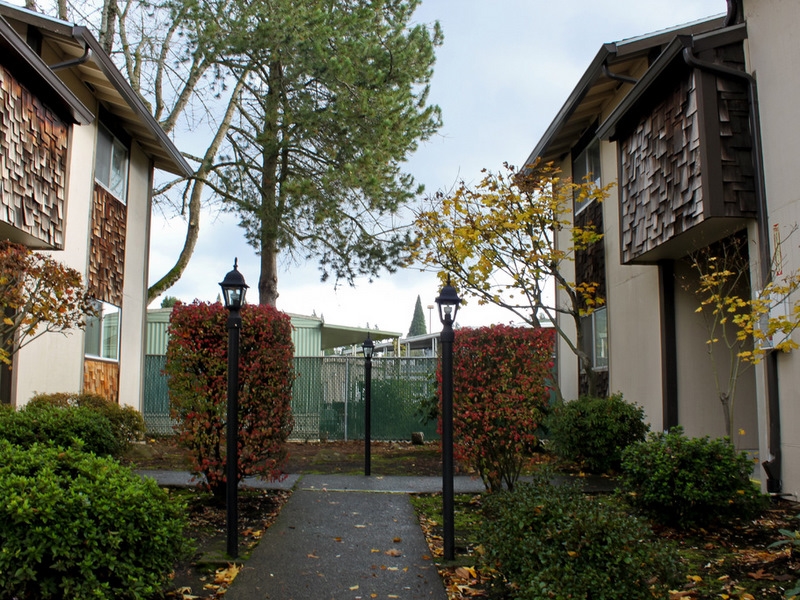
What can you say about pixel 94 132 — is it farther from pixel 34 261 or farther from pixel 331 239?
pixel 331 239

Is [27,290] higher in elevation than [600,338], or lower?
higher

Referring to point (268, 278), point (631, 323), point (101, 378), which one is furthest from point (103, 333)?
point (631, 323)

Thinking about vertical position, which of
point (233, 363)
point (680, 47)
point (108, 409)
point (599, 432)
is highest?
point (680, 47)

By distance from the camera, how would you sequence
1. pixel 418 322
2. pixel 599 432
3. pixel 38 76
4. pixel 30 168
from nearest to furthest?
pixel 38 76, pixel 30 168, pixel 599 432, pixel 418 322

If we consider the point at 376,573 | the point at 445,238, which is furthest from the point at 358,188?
the point at 376,573

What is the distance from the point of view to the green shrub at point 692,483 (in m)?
6.32

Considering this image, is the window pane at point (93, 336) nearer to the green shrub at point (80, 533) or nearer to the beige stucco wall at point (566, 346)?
the green shrub at point (80, 533)

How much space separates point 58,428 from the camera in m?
8.27

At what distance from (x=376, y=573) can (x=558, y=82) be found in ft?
35.7

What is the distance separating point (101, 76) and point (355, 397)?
306 inches

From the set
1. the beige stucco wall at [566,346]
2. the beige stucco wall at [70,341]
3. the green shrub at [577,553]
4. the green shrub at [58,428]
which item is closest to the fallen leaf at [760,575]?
the green shrub at [577,553]

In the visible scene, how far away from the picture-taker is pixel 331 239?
57.6ft

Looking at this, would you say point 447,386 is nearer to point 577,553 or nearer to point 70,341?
point 577,553

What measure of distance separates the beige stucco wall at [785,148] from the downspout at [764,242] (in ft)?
0.23
